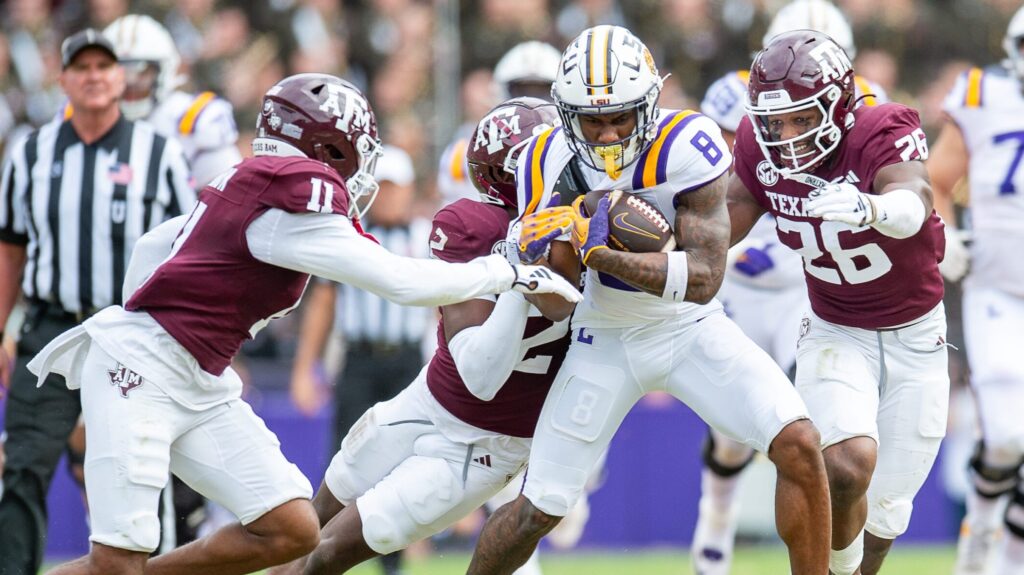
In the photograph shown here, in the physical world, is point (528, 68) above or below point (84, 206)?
above

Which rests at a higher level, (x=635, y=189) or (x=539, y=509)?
(x=635, y=189)

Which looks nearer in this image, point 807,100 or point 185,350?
point 185,350

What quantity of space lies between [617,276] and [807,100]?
887 mm

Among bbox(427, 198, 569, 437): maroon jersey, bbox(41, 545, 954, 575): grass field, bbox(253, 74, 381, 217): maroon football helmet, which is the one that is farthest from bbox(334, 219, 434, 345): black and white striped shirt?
bbox(253, 74, 381, 217): maroon football helmet

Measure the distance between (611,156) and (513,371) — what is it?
0.80 metres

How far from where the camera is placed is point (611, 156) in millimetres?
4566

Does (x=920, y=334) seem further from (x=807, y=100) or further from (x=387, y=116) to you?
(x=387, y=116)

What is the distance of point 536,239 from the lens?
4.48 meters

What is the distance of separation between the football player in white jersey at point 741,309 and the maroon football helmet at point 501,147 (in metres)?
1.71

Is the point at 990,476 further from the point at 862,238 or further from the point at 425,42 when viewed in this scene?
the point at 425,42

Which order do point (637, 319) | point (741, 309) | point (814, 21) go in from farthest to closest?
point (814, 21) → point (741, 309) → point (637, 319)

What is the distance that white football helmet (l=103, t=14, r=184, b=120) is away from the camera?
7.16 m

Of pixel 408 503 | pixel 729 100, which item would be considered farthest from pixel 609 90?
pixel 729 100

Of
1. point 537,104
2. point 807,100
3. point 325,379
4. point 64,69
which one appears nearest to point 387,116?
point 325,379
